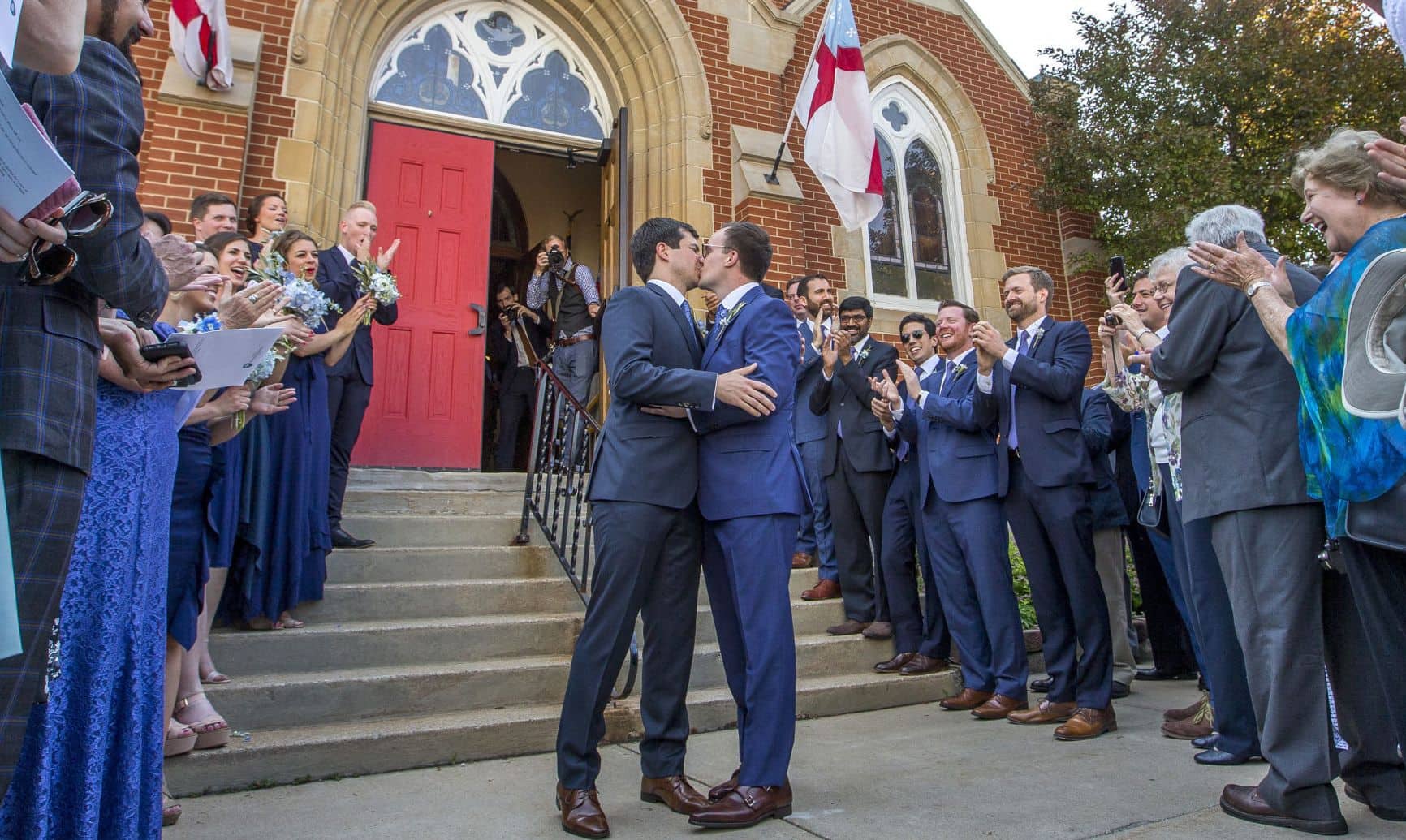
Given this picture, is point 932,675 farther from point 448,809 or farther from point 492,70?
point 492,70

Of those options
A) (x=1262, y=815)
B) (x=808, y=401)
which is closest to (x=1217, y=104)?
(x=808, y=401)

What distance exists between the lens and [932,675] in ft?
16.2

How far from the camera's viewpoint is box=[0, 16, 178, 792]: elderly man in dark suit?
1553 millimetres

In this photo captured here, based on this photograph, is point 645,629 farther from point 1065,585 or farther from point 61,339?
point 1065,585

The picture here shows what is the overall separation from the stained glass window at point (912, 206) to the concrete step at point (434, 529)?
539 cm

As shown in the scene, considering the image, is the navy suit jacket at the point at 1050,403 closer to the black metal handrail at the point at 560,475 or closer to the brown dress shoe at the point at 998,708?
the brown dress shoe at the point at 998,708

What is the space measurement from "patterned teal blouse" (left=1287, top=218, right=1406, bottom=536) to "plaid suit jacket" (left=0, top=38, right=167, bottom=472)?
3005mm

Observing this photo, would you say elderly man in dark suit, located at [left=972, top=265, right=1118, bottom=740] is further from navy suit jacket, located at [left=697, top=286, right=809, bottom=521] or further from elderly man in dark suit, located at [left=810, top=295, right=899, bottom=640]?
navy suit jacket, located at [left=697, top=286, right=809, bottom=521]

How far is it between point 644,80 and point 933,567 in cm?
555

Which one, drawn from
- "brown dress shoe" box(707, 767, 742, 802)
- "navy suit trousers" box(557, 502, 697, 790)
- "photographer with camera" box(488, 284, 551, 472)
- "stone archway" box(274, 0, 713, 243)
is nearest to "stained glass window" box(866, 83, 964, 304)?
"stone archway" box(274, 0, 713, 243)

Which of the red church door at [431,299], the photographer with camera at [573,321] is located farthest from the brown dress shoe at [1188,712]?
the red church door at [431,299]

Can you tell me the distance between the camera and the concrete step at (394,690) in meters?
3.55

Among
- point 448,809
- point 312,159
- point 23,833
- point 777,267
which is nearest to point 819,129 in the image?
point 777,267

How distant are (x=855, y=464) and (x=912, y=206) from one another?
209 inches
